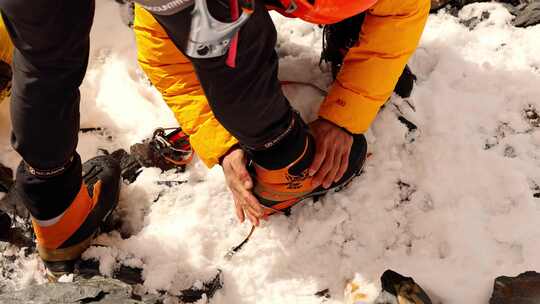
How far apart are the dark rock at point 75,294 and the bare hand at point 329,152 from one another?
690 mm

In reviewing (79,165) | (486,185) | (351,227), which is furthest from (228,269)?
(486,185)

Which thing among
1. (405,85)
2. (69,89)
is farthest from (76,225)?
(405,85)

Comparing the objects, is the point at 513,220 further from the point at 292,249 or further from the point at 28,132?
the point at 28,132

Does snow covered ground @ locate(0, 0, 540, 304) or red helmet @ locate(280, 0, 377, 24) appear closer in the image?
red helmet @ locate(280, 0, 377, 24)

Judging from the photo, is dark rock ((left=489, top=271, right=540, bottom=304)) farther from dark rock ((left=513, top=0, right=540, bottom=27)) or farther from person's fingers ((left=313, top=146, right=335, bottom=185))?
dark rock ((left=513, top=0, right=540, bottom=27))

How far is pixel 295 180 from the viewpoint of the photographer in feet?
5.35

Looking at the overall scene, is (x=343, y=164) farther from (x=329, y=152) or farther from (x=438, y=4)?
(x=438, y=4)

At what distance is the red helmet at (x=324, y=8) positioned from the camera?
1271 mm

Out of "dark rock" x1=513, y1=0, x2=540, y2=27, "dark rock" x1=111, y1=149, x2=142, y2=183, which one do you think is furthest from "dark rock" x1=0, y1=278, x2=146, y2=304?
"dark rock" x1=513, y1=0, x2=540, y2=27

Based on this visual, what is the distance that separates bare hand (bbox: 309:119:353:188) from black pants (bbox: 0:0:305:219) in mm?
92

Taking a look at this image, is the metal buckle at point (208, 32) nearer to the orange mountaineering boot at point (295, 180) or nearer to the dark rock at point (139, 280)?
the orange mountaineering boot at point (295, 180)

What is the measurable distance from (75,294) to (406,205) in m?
1.12

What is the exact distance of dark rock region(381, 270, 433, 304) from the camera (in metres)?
1.44

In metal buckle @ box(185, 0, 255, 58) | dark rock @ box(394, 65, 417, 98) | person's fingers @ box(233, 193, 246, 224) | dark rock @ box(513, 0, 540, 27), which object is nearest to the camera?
metal buckle @ box(185, 0, 255, 58)
